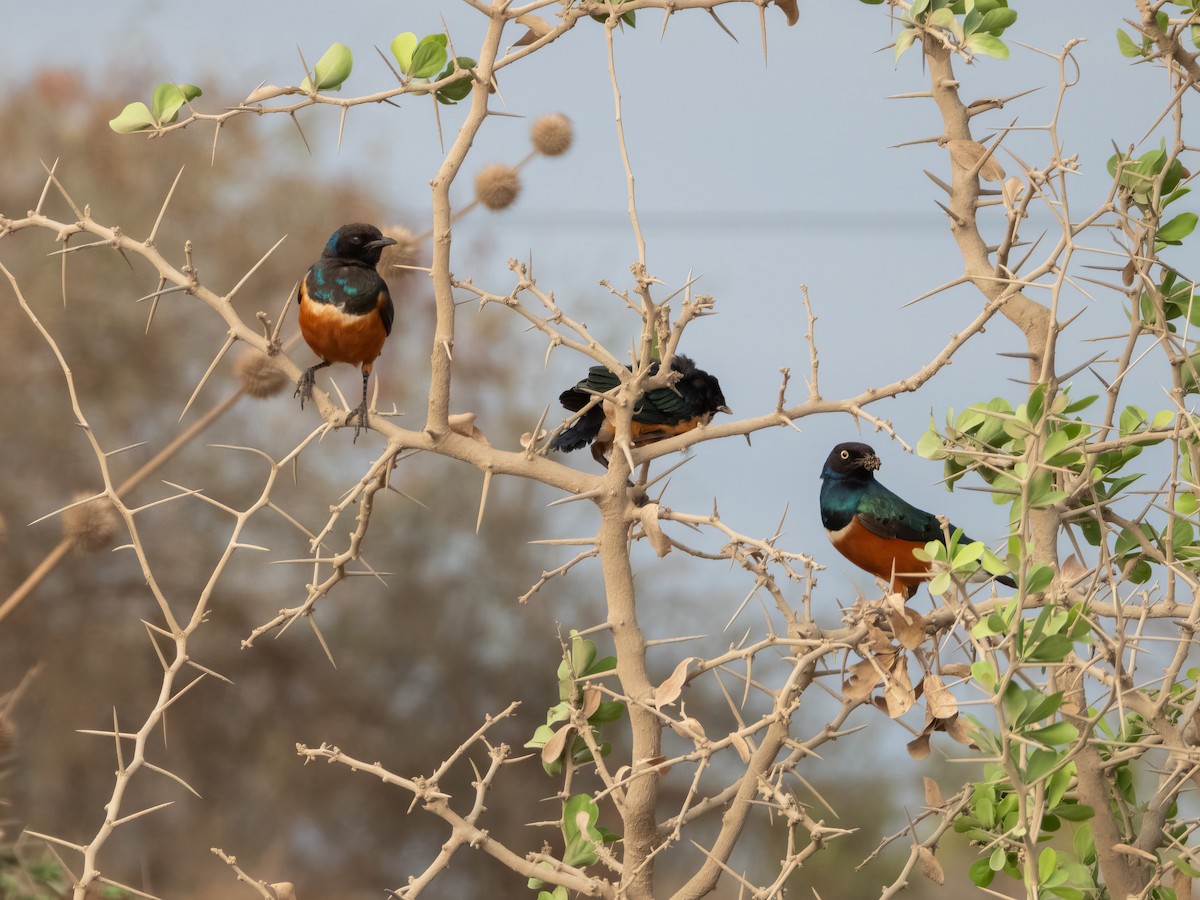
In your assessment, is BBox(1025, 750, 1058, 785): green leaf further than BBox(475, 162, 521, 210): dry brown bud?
No

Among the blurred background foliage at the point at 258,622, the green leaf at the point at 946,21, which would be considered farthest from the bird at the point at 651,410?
A: the blurred background foliage at the point at 258,622

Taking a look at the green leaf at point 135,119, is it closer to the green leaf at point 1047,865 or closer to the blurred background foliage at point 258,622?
the green leaf at point 1047,865

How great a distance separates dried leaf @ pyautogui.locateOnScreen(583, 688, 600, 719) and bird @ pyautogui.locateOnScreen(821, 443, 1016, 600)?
3.52 feet

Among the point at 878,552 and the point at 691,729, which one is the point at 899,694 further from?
the point at 878,552

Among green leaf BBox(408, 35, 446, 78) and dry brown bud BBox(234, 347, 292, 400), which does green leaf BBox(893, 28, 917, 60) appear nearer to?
green leaf BBox(408, 35, 446, 78)

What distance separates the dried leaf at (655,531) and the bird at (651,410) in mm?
987

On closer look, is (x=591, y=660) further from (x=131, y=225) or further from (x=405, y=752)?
(x=131, y=225)

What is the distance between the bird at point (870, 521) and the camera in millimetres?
3312

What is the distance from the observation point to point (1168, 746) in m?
2.29

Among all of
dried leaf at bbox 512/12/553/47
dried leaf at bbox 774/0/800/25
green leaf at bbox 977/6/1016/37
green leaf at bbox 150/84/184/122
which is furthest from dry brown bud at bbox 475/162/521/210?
green leaf at bbox 977/6/1016/37

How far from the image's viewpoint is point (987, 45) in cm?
246

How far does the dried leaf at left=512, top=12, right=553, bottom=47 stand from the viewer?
8.29 feet

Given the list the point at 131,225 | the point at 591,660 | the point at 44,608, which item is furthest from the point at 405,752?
the point at 591,660

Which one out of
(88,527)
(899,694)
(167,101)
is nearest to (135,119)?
(167,101)
